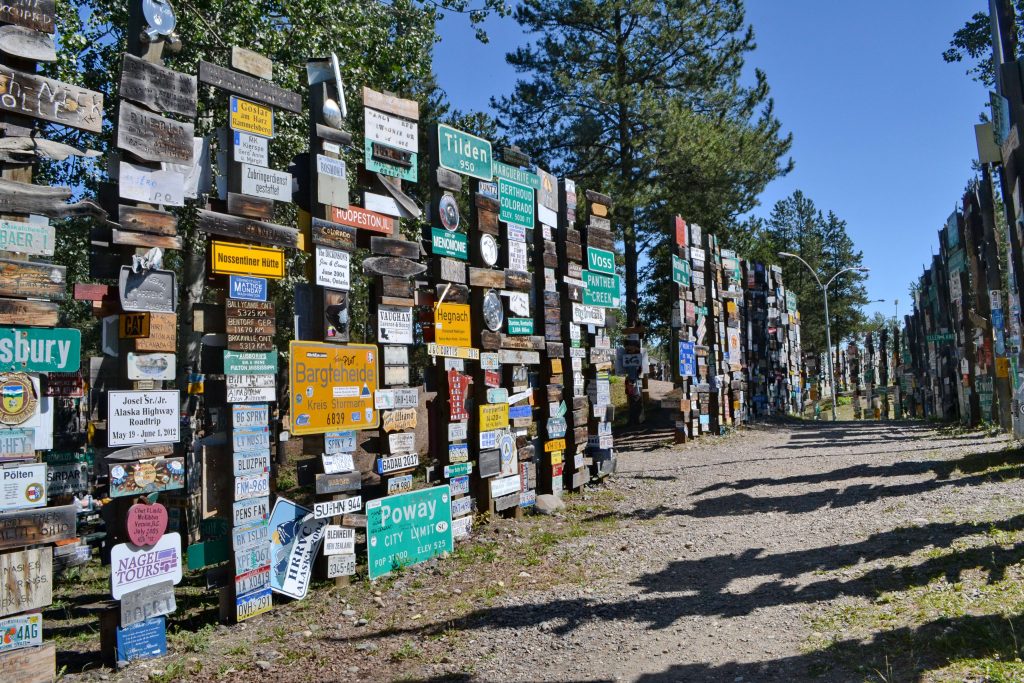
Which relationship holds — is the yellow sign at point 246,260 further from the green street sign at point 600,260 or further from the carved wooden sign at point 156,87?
the green street sign at point 600,260

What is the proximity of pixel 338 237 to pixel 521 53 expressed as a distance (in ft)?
67.4

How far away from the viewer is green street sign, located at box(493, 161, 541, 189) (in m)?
11.7

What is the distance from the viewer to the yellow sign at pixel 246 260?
293 inches

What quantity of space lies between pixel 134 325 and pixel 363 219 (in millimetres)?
2987

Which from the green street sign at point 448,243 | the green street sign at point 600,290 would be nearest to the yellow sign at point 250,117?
the green street sign at point 448,243

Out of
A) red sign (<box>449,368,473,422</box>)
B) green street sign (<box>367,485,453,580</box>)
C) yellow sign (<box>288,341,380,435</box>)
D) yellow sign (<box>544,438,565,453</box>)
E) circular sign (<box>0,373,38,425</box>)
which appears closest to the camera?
circular sign (<box>0,373,38,425</box>)

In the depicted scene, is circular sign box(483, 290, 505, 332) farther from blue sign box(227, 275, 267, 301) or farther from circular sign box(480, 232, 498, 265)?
blue sign box(227, 275, 267, 301)

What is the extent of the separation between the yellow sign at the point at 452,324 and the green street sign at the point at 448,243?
2.26ft

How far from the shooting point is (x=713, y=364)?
21188 millimetres

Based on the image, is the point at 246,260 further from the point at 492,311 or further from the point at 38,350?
the point at 492,311

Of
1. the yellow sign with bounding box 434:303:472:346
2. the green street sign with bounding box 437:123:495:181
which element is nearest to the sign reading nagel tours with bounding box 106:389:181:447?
the yellow sign with bounding box 434:303:472:346

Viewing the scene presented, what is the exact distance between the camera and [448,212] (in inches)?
413

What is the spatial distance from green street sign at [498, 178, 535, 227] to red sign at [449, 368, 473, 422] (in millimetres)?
2633

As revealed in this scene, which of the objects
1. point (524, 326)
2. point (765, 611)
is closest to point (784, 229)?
point (524, 326)
